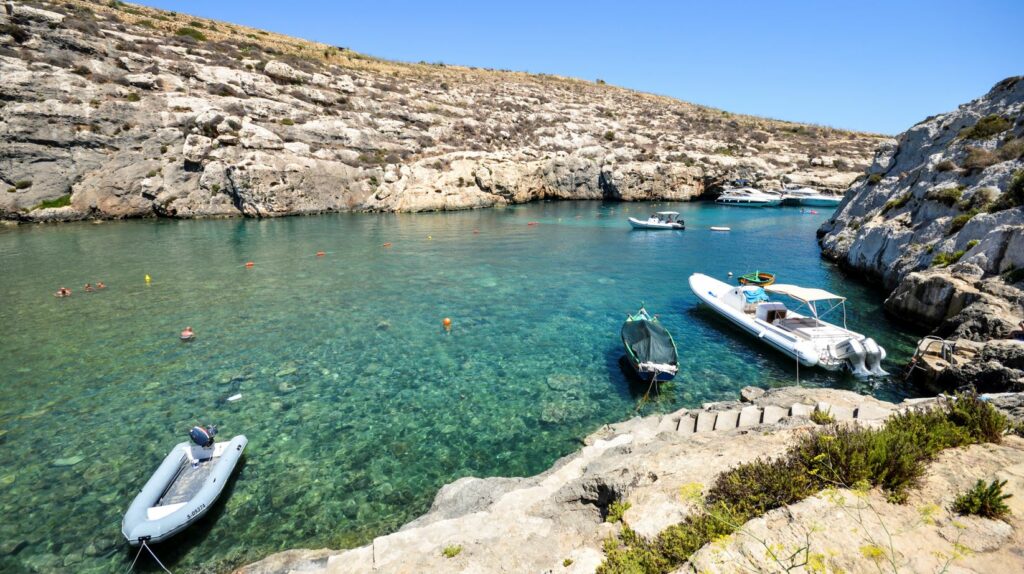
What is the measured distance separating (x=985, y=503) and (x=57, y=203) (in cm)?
6888

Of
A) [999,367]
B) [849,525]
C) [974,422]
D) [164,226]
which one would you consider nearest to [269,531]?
[849,525]

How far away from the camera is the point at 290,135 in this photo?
192ft

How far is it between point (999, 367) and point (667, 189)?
7232cm

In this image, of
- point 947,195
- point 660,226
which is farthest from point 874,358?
point 660,226

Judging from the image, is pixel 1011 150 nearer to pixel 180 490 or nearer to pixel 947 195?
pixel 947 195

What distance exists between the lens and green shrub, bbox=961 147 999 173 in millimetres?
21233

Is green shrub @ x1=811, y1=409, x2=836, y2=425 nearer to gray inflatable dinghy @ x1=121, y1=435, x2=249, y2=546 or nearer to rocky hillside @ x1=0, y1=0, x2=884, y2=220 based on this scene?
gray inflatable dinghy @ x1=121, y1=435, x2=249, y2=546

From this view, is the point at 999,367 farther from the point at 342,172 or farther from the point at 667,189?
the point at 667,189

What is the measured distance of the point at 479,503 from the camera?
8.66m

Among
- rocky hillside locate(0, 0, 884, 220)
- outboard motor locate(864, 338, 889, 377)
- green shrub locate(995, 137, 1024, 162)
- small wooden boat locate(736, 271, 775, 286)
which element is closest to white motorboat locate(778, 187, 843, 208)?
rocky hillside locate(0, 0, 884, 220)

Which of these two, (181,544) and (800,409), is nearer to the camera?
(181,544)

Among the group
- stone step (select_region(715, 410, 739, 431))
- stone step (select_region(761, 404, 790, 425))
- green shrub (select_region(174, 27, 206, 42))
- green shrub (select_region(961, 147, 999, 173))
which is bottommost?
stone step (select_region(715, 410, 739, 431))

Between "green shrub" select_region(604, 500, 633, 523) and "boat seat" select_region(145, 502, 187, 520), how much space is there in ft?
28.2

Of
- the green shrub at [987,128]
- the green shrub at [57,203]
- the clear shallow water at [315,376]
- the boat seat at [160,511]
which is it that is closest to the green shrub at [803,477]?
the clear shallow water at [315,376]
